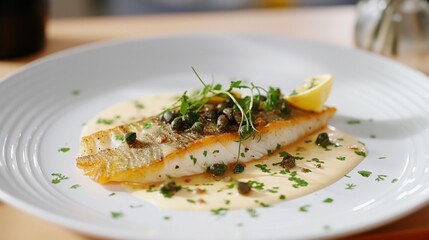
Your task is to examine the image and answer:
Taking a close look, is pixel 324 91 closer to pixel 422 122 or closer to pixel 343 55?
pixel 422 122

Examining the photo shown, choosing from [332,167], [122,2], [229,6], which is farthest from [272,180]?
[122,2]

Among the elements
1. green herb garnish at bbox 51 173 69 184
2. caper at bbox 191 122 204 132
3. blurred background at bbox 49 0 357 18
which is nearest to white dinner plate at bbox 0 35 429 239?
green herb garnish at bbox 51 173 69 184

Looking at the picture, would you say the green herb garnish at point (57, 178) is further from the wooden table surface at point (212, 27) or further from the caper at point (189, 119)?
the wooden table surface at point (212, 27)

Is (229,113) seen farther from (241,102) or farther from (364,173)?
(364,173)

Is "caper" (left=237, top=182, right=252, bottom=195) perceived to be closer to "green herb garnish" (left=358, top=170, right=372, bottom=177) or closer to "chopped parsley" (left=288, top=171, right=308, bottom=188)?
Answer: "chopped parsley" (left=288, top=171, right=308, bottom=188)

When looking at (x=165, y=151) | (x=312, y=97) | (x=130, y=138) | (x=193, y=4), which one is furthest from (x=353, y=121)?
(x=193, y=4)

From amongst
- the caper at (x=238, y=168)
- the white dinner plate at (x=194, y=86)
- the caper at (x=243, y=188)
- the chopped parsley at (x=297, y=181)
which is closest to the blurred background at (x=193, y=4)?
the white dinner plate at (x=194, y=86)
